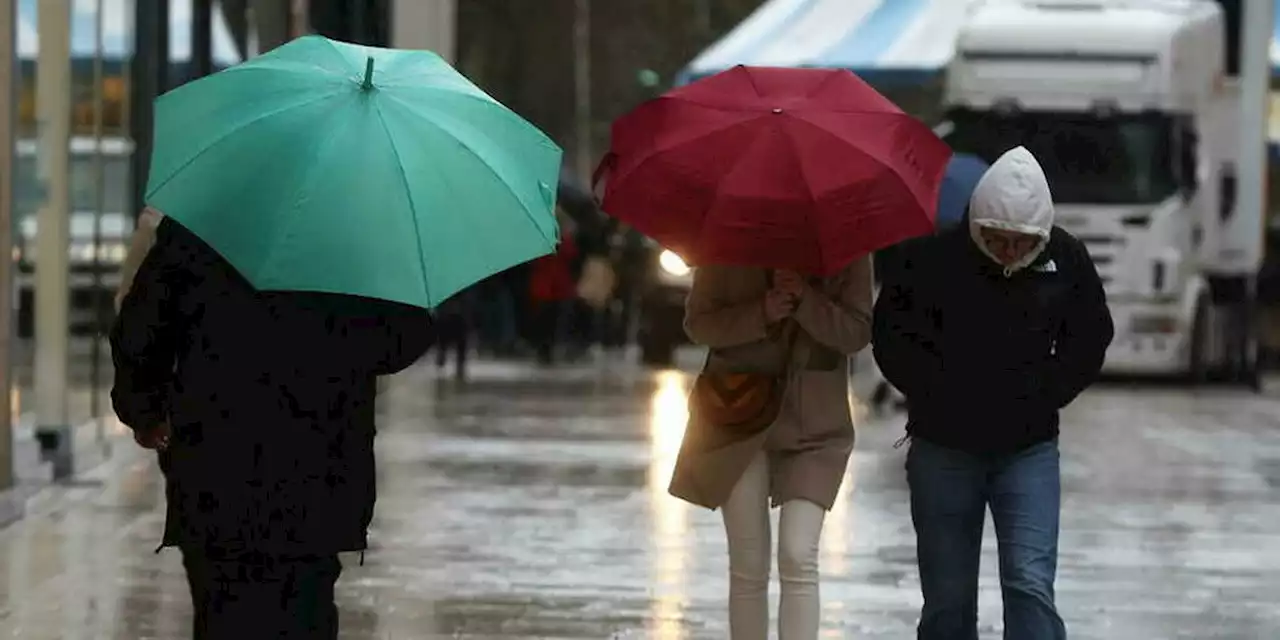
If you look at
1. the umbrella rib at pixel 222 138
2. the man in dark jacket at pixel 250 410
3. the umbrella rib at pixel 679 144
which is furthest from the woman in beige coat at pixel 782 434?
the umbrella rib at pixel 222 138

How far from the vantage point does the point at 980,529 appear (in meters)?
6.95

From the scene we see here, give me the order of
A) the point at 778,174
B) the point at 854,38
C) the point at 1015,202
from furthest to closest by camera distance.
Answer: the point at 854,38
the point at 778,174
the point at 1015,202

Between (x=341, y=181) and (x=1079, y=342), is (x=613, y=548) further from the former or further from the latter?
(x=341, y=181)

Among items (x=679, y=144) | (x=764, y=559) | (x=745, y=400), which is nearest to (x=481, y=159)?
(x=679, y=144)

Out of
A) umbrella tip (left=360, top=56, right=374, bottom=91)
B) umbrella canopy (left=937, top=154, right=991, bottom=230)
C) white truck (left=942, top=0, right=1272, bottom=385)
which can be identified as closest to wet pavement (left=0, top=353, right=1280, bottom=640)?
umbrella canopy (left=937, top=154, right=991, bottom=230)

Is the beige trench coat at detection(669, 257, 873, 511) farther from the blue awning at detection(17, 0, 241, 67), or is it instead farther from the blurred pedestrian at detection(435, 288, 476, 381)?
the blurred pedestrian at detection(435, 288, 476, 381)

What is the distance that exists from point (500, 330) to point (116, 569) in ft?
67.9

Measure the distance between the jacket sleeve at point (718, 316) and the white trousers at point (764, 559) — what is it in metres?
0.35

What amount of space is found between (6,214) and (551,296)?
16.2 metres

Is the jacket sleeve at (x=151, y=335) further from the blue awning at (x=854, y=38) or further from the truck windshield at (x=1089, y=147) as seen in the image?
the blue awning at (x=854, y=38)

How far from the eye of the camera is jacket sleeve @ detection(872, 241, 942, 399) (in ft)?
22.2

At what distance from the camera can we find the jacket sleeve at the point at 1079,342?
22.1 feet

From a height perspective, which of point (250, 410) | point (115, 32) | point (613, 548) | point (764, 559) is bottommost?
point (613, 548)

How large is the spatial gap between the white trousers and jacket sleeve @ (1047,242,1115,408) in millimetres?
755
